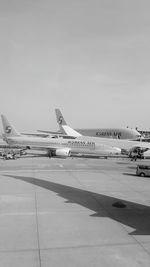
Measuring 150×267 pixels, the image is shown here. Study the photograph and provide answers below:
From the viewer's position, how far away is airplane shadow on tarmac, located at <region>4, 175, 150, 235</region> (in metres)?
16.1

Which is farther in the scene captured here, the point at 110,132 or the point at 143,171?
the point at 110,132

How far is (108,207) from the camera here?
19812mm

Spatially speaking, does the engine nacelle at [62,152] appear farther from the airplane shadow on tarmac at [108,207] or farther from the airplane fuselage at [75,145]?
the airplane shadow on tarmac at [108,207]

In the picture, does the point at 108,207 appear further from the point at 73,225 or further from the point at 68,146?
the point at 68,146

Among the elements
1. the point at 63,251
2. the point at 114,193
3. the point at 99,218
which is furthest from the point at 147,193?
the point at 63,251

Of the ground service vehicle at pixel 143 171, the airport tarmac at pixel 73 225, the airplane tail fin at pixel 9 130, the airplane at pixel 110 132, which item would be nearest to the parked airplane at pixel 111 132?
the airplane at pixel 110 132

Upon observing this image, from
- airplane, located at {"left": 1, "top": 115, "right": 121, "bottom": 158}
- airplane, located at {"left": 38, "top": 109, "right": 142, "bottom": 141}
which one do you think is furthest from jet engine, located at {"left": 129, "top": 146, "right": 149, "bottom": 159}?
airplane, located at {"left": 38, "top": 109, "right": 142, "bottom": 141}

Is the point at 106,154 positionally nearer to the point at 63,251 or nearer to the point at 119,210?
the point at 119,210

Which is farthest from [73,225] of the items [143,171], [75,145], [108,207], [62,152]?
[75,145]

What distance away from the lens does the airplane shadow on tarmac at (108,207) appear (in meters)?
16.1

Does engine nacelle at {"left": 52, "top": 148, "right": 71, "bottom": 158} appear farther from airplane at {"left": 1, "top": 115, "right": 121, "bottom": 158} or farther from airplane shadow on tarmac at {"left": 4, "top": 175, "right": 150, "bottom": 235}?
airplane shadow on tarmac at {"left": 4, "top": 175, "right": 150, "bottom": 235}

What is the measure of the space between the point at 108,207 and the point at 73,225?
4.76 meters

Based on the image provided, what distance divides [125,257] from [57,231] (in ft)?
14.7

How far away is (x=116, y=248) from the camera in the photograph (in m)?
12.7
